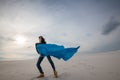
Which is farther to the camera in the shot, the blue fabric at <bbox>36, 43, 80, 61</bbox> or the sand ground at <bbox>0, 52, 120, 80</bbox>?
the sand ground at <bbox>0, 52, 120, 80</bbox>

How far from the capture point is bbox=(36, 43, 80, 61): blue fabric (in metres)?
8.30

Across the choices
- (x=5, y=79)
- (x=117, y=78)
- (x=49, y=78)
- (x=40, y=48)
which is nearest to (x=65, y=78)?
(x=49, y=78)

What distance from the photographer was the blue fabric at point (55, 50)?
830 centimetres

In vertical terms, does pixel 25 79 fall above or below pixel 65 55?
below

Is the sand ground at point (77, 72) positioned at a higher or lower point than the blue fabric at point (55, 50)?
lower

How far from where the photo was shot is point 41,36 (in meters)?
8.37

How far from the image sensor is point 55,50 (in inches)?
334

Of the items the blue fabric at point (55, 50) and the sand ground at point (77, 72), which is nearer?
the blue fabric at point (55, 50)

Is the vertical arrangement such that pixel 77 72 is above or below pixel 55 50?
below

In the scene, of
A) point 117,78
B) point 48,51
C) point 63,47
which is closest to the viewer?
point 117,78

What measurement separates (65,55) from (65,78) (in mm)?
1136

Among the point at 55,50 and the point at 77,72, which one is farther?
the point at 77,72

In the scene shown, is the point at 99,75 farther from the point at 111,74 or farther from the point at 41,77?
the point at 41,77

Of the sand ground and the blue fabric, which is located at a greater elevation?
the blue fabric
